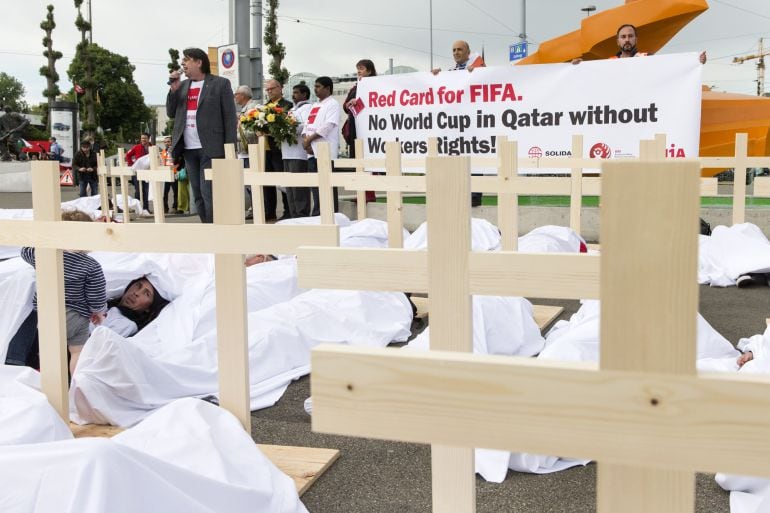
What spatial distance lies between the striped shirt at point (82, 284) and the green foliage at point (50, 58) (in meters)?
50.2

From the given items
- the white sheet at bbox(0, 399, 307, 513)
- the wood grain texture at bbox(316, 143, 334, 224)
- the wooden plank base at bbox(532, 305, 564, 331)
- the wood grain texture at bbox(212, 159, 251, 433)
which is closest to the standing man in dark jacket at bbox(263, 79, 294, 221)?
the wood grain texture at bbox(316, 143, 334, 224)

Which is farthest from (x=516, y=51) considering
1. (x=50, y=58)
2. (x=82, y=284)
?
(x=50, y=58)

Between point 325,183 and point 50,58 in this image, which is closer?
point 325,183

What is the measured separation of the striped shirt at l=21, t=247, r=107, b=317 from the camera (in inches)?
157

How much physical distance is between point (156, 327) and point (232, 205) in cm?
231

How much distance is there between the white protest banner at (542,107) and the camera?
9211mm

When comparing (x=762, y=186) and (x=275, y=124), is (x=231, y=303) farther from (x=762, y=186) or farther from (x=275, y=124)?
(x=275, y=124)

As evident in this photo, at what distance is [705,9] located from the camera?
422 inches

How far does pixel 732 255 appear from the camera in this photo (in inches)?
285

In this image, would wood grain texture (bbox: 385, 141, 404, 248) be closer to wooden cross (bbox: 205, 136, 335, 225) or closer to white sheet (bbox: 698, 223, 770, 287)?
wooden cross (bbox: 205, 136, 335, 225)

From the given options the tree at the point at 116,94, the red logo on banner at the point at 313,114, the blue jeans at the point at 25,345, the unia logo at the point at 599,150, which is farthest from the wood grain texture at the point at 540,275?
the tree at the point at 116,94

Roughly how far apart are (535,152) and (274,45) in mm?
35599

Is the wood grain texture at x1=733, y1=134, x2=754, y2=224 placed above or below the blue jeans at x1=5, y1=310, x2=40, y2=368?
above

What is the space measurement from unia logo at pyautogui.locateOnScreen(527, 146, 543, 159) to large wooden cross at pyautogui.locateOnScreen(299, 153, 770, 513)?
9049 millimetres
